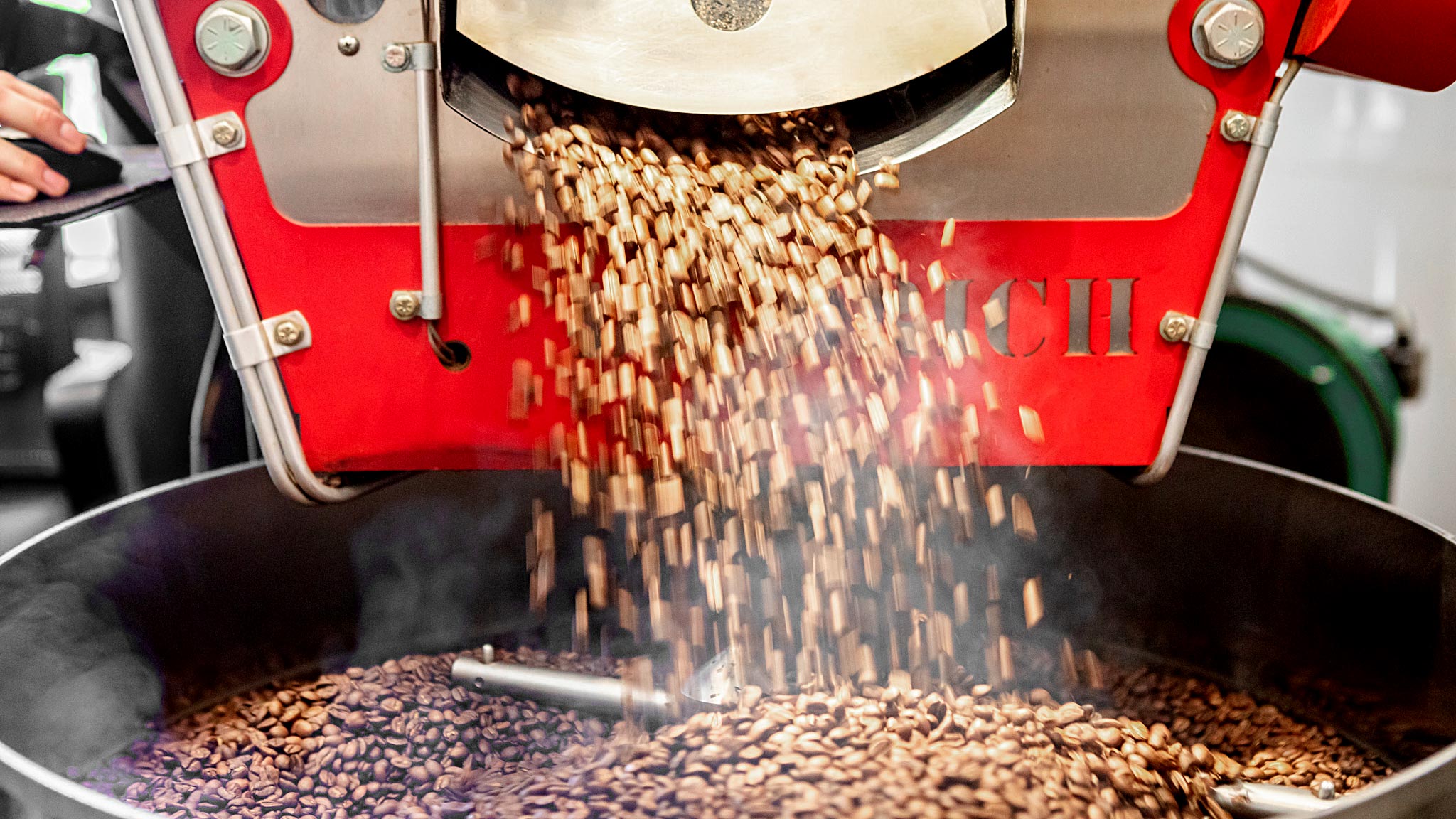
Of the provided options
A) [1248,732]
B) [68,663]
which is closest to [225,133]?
[68,663]

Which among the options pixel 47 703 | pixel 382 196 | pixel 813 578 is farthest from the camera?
pixel 47 703

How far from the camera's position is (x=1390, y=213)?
2707 millimetres

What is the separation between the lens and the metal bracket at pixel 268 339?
901 mm

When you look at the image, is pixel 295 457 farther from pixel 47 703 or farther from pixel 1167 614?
pixel 1167 614

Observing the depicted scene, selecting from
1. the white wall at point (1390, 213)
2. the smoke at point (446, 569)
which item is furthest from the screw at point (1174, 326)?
the white wall at point (1390, 213)

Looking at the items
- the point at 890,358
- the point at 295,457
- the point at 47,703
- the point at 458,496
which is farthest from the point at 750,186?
the point at 47,703

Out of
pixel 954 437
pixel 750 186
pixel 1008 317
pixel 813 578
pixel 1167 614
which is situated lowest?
pixel 1167 614

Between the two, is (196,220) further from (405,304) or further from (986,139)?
(986,139)

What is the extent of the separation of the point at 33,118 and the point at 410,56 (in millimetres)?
505

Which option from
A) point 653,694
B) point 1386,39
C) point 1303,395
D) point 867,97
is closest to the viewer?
point 1386,39

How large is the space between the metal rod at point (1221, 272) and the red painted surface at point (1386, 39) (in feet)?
0.11

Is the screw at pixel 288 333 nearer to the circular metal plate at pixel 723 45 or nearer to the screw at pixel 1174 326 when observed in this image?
the circular metal plate at pixel 723 45

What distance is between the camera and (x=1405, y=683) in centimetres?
121

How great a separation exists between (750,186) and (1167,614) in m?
1.01
